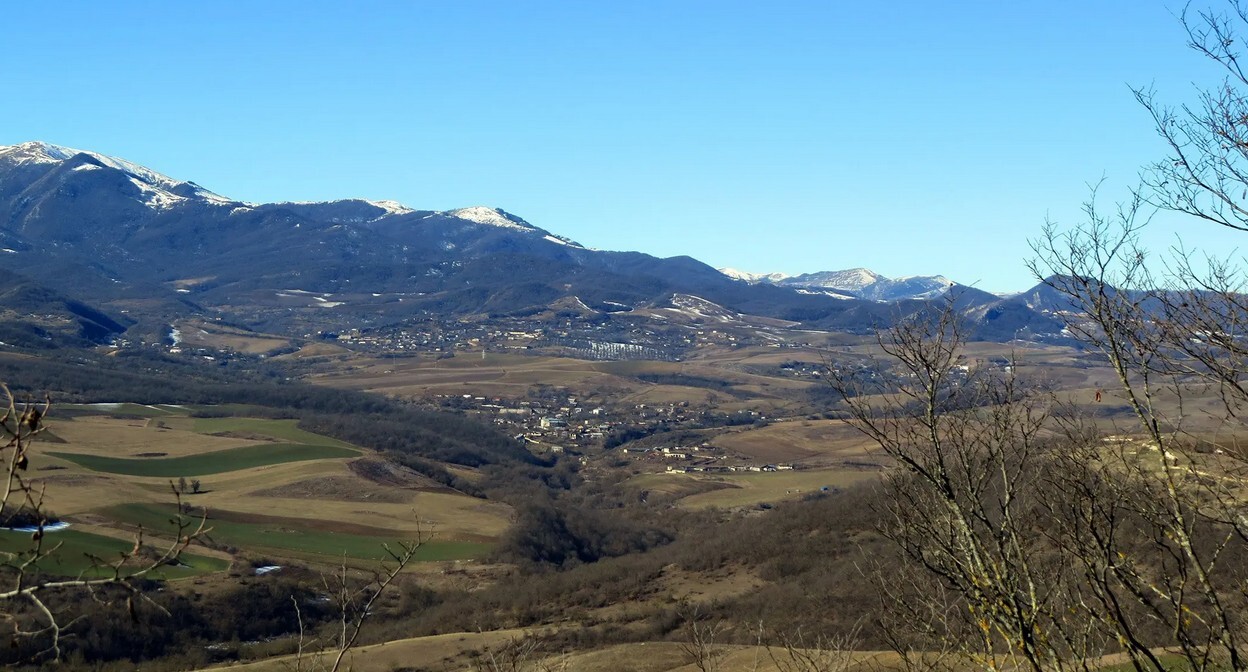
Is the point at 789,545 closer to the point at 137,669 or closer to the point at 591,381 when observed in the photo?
the point at 137,669

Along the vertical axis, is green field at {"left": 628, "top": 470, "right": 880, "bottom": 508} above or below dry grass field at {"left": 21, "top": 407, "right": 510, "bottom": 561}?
below

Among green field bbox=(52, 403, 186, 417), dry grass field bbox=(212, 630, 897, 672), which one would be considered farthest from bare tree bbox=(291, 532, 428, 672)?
green field bbox=(52, 403, 186, 417)

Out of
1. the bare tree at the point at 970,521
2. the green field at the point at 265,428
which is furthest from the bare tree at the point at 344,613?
the green field at the point at 265,428

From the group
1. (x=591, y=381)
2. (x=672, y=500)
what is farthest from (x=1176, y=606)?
(x=591, y=381)

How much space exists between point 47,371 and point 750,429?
7455 cm

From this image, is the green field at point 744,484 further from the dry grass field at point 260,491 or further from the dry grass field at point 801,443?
the dry grass field at point 260,491

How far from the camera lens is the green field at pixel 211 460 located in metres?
66.6

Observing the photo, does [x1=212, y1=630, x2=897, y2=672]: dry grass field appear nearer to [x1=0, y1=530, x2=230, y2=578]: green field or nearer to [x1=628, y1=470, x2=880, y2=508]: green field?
[x1=0, y1=530, x2=230, y2=578]: green field

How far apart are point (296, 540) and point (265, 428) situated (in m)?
39.6

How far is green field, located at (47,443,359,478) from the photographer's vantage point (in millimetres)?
66625

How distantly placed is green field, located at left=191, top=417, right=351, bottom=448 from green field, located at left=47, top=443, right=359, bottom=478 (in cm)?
352

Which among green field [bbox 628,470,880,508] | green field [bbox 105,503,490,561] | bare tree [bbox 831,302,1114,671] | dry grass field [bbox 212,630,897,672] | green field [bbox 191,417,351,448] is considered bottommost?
green field [bbox 628,470,880,508]

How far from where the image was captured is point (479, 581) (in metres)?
50.0

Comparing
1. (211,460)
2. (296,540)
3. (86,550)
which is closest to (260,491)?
(211,460)
